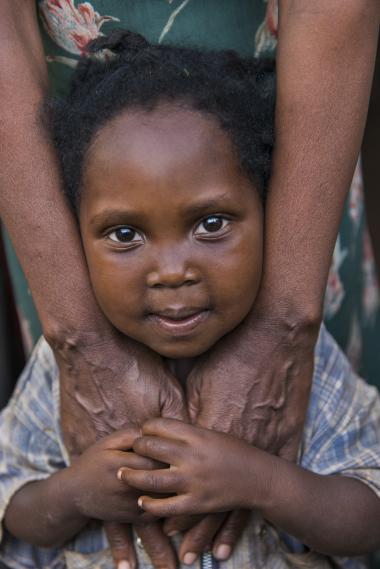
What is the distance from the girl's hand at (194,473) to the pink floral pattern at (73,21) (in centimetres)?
78

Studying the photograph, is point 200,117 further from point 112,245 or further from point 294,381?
point 294,381

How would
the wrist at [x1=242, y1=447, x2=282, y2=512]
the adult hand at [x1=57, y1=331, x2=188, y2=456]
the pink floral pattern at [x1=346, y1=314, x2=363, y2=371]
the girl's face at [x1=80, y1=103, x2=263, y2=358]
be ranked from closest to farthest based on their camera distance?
1. the girl's face at [x1=80, y1=103, x2=263, y2=358]
2. the wrist at [x1=242, y1=447, x2=282, y2=512]
3. the adult hand at [x1=57, y1=331, x2=188, y2=456]
4. the pink floral pattern at [x1=346, y1=314, x2=363, y2=371]

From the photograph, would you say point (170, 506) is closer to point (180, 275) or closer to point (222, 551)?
point (222, 551)

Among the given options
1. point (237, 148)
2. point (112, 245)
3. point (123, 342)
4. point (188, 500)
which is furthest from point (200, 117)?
point (188, 500)

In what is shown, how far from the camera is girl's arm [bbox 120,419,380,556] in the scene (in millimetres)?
1481

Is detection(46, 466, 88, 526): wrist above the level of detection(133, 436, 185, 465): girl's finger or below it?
below

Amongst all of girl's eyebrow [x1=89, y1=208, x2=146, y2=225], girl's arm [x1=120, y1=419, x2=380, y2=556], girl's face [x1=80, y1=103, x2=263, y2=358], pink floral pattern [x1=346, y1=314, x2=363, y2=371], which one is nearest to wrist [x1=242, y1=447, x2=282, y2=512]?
girl's arm [x1=120, y1=419, x2=380, y2=556]

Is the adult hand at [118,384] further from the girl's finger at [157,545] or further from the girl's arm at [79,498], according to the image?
the girl's finger at [157,545]

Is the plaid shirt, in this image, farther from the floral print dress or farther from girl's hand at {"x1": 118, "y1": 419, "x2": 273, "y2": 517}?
the floral print dress

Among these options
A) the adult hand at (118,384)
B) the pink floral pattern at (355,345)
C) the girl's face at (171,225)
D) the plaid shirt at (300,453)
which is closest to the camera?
the girl's face at (171,225)

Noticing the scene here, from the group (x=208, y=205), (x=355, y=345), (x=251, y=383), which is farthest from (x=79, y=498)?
(x=355, y=345)

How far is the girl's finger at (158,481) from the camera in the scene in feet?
4.84

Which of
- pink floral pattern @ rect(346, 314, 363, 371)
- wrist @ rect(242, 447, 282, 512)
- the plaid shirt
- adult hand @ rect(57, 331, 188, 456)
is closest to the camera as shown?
wrist @ rect(242, 447, 282, 512)

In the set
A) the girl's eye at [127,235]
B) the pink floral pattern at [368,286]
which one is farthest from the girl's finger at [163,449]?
the pink floral pattern at [368,286]
